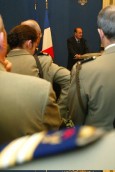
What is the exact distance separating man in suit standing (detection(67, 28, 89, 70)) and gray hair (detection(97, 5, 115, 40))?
226 inches

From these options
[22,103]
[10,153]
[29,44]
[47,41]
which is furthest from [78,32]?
[10,153]

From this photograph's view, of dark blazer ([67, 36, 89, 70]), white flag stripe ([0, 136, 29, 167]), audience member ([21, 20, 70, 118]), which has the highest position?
white flag stripe ([0, 136, 29, 167])

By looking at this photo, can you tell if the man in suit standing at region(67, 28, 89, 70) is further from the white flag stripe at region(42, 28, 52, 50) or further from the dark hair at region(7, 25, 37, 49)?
the dark hair at region(7, 25, 37, 49)

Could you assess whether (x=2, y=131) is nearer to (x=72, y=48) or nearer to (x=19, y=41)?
(x=19, y=41)

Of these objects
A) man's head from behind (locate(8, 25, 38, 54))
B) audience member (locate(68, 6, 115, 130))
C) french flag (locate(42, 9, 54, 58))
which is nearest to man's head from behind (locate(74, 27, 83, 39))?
french flag (locate(42, 9, 54, 58))

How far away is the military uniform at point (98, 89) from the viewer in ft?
5.65

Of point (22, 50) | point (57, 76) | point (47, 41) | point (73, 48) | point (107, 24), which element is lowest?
point (73, 48)

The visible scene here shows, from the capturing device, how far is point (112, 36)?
181 centimetres

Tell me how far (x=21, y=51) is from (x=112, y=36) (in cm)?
65

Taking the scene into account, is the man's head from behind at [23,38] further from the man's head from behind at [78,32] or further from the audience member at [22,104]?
the man's head from behind at [78,32]

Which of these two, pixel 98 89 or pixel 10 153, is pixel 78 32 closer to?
pixel 98 89

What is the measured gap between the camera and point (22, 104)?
1.21 metres

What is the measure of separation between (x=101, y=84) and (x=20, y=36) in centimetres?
75

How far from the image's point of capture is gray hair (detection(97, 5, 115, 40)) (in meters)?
1.78
